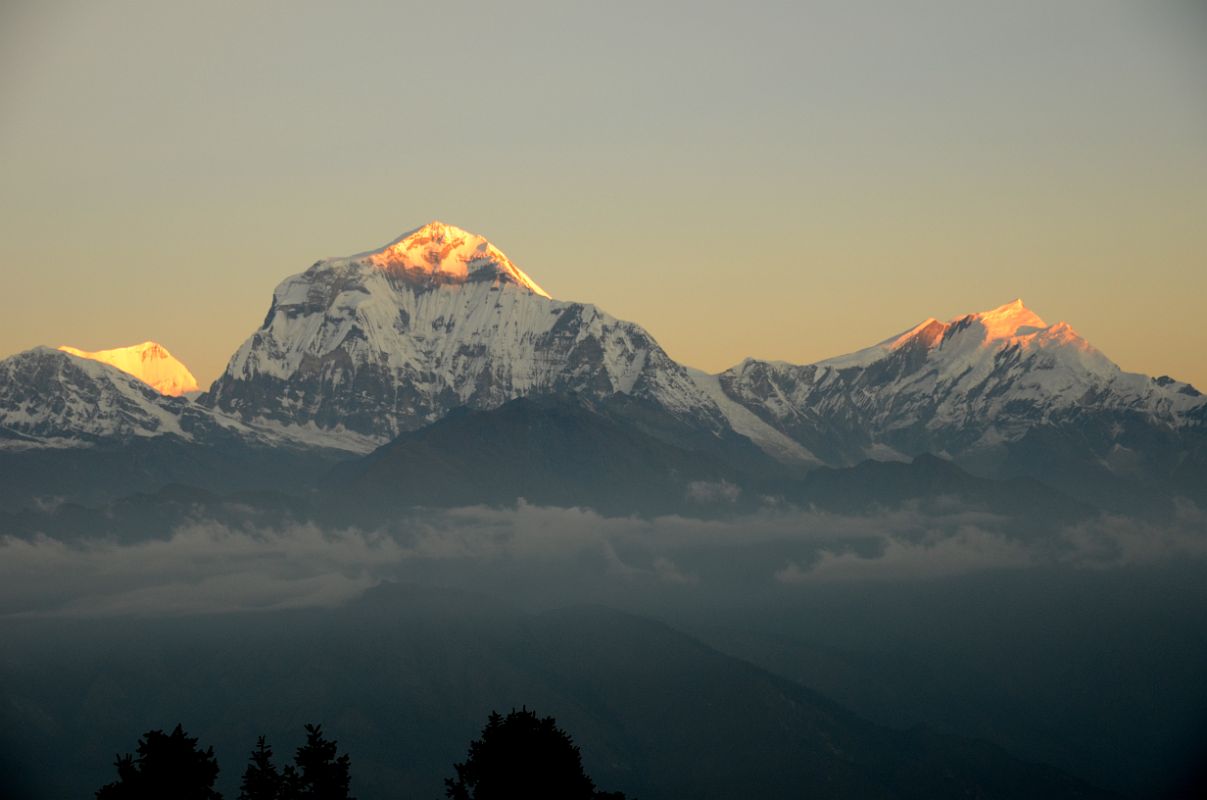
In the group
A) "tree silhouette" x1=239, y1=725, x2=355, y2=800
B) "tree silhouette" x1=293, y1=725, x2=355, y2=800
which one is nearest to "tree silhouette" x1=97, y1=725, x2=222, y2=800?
"tree silhouette" x1=239, y1=725, x2=355, y2=800

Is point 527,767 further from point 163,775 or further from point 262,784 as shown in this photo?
→ point 163,775

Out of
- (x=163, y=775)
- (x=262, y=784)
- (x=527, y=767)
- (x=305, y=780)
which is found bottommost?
(x=262, y=784)

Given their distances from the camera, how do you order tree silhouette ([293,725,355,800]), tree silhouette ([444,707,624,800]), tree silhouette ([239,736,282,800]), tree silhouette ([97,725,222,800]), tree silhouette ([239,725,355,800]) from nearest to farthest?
tree silhouette ([97,725,222,800]) → tree silhouette ([444,707,624,800]) → tree silhouette ([239,736,282,800]) → tree silhouette ([239,725,355,800]) → tree silhouette ([293,725,355,800])

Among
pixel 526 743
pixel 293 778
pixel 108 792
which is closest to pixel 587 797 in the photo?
pixel 526 743

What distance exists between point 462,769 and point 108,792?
81.4ft

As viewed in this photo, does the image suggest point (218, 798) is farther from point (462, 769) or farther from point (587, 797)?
point (587, 797)

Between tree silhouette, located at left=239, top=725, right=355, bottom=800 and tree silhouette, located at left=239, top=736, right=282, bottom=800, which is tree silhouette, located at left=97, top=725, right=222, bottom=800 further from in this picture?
tree silhouette, located at left=239, top=725, right=355, bottom=800

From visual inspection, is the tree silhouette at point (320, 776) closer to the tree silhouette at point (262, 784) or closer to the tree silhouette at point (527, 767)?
the tree silhouette at point (262, 784)

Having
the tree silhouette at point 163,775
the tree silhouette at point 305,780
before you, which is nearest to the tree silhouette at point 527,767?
the tree silhouette at point 305,780

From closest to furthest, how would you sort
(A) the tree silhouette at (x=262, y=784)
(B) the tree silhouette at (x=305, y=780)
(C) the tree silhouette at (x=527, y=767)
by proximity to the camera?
1. (C) the tree silhouette at (x=527, y=767)
2. (A) the tree silhouette at (x=262, y=784)
3. (B) the tree silhouette at (x=305, y=780)

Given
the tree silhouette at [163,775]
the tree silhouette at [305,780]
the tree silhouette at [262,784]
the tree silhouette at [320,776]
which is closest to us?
the tree silhouette at [163,775]

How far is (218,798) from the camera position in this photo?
Result: 148000 millimetres

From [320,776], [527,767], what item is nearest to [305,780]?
[320,776]

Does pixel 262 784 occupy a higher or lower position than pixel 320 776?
lower
